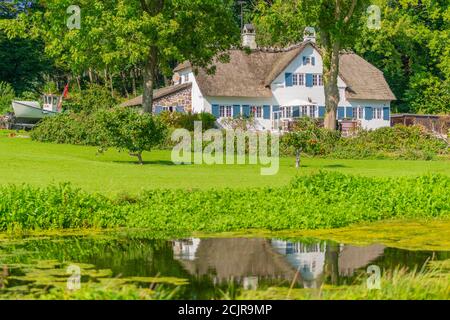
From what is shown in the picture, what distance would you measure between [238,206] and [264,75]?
53.2m

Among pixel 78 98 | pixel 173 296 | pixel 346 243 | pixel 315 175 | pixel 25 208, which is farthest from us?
pixel 78 98

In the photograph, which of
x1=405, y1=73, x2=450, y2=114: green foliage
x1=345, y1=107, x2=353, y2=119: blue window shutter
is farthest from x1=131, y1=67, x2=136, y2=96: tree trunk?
x1=405, y1=73, x2=450, y2=114: green foliage

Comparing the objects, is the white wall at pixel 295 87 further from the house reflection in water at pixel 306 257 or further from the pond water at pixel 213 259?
the house reflection in water at pixel 306 257

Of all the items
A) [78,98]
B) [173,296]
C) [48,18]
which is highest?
[48,18]

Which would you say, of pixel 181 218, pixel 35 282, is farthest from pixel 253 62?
pixel 35 282

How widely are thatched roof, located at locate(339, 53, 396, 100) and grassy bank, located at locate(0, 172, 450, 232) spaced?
5059 centimetres

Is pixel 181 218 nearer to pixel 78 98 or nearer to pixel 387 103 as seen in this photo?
pixel 78 98

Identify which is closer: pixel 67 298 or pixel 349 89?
pixel 67 298

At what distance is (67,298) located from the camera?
1114 cm

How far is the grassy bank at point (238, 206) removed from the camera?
2045 cm

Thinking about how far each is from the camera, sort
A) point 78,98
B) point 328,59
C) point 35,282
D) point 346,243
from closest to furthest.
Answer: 1. point 35,282
2. point 346,243
3. point 328,59
4. point 78,98

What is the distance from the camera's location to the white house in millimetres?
72000

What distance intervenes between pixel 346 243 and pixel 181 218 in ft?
14.4

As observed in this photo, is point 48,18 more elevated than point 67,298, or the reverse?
point 48,18
